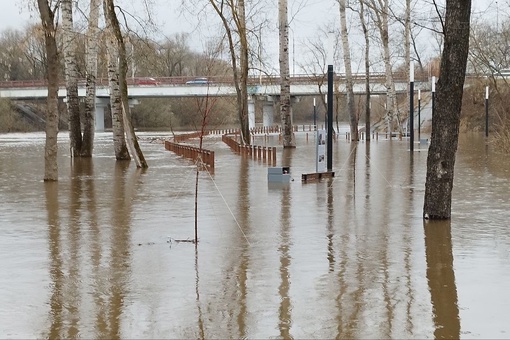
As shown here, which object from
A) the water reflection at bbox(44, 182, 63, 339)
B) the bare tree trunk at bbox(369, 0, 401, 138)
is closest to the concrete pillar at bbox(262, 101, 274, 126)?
the bare tree trunk at bbox(369, 0, 401, 138)

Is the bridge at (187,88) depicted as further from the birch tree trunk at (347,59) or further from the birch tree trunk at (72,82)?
the birch tree trunk at (72,82)

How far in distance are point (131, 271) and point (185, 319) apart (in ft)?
6.94

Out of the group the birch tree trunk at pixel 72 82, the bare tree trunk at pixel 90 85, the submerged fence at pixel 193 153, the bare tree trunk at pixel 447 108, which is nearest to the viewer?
the bare tree trunk at pixel 447 108

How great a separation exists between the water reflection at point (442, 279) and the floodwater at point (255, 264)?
2cm

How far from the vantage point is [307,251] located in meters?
9.80

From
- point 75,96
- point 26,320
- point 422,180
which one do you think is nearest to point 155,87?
point 75,96

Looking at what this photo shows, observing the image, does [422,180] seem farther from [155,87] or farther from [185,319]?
[155,87]

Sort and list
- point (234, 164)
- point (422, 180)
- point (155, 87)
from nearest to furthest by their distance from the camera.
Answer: point (422, 180) → point (234, 164) → point (155, 87)

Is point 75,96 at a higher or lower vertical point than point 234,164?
higher

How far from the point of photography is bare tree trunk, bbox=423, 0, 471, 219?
11.3m

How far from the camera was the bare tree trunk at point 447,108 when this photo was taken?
11.3 meters

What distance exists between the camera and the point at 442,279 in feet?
26.9

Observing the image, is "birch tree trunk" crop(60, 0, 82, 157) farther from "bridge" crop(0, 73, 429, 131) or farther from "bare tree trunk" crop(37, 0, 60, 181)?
"bridge" crop(0, 73, 429, 131)

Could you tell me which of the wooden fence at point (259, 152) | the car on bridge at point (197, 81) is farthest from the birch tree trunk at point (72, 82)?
the car on bridge at point (197, 81)
